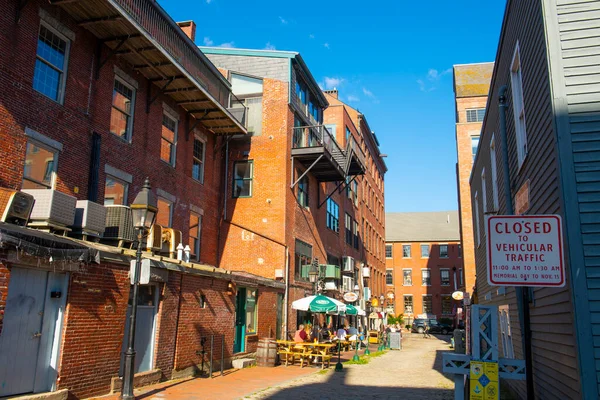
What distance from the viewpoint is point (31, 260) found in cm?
916

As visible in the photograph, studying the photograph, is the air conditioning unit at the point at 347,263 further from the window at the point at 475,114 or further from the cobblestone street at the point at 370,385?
the window at the point at 475,114

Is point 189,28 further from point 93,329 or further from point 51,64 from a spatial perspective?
point 93,329

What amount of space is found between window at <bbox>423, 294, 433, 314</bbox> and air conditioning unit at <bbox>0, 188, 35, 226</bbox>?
6286 centimetres

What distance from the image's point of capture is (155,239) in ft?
47.4

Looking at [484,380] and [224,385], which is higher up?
[484,380]

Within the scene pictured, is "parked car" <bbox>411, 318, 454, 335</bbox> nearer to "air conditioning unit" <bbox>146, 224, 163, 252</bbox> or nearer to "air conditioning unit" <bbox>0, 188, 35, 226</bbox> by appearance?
"air conditioning unit" <bbox>146, 224, 163, 252</bbox>

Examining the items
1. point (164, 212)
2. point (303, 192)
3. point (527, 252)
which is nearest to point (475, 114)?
point (303, 192)

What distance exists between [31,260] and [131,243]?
4080 millimetres

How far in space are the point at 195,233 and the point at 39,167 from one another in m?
8.58

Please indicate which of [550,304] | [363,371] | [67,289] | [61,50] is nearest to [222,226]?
[363,371]

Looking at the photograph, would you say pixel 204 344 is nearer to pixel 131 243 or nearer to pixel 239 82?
pixel 131 243

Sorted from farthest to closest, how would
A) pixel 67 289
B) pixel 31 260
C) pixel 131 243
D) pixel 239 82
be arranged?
pixel 239 82, pixel 131 243, pixel 67 289, pixel 31 260

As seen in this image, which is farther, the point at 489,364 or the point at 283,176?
the point at 283,176

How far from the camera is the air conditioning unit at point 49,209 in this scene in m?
Answer: 10.9
